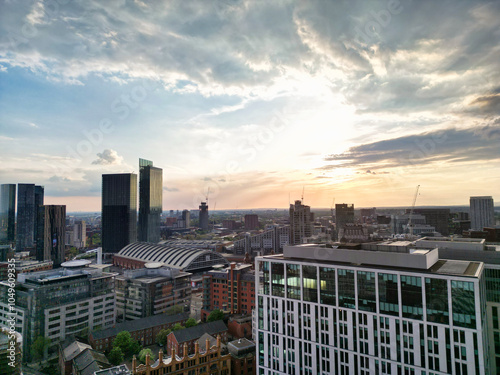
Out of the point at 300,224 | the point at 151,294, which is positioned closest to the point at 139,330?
the point at 151,294

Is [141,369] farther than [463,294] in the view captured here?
Yes

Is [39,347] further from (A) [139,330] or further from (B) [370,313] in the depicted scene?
(B) [370,313]

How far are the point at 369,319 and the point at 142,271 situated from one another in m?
61.0

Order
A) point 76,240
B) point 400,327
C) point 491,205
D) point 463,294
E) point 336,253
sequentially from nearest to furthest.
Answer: point 463,294 → point 400,327 → point 336,253 → point 491,205 → point 76,240

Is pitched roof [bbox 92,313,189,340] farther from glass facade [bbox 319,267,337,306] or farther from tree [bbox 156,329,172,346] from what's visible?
glass facade [bbox 319,267,337,306]

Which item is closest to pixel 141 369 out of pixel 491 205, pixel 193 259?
pixel 193 259

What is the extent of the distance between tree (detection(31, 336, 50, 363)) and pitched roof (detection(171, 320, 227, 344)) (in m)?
21.6

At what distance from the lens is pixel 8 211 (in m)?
144

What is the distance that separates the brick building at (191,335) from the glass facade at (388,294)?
30880 millimetres

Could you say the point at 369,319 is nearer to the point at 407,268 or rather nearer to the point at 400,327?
the point at 400,327

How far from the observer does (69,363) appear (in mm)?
42531

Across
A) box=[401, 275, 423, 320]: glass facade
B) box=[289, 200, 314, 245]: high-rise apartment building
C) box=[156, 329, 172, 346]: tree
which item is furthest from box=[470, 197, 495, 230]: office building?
box=[156, 329, 172, 346]: tree

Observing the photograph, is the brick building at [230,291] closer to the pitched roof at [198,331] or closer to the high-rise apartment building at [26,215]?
the pitched roof at [198,331]

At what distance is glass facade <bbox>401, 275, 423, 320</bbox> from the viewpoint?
28.5 m
